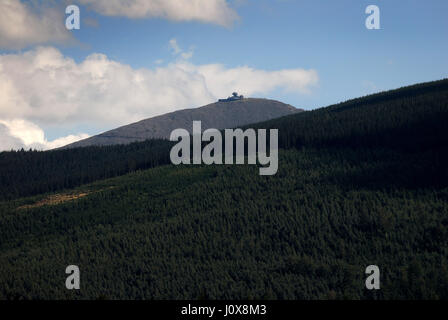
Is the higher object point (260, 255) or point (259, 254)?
point (259, 254)

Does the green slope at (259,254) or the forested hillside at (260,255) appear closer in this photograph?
the forested hillside at (260,255)

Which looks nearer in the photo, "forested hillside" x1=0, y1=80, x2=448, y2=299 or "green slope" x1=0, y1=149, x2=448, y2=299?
"forested hillside" x1=0, y1=80, x2=448, y2=299

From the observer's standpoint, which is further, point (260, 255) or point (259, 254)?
point (259, 254)

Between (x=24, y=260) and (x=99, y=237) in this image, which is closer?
(x=24, y=260)
